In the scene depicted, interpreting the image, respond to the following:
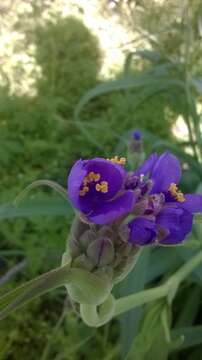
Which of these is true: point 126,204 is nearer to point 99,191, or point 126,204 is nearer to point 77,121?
point 99,191

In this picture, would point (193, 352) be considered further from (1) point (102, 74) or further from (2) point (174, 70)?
(1) point (102, 74)

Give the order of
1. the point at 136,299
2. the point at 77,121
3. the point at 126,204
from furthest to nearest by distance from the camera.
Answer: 1. the point at 77,121
2. the point at 136,299
3. the point at 126,204

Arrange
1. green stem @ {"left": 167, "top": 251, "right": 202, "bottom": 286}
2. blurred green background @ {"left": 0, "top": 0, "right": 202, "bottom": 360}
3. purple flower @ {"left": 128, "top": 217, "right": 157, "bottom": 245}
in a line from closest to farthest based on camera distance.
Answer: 1. purple flower @ {"left": 128, "top": 217, "right": 157, "bottom": 245}
2. green stem @ {"left": 167, "top": 251, "right": 202, "bottom": 286}
3. blurred green background @ {"left": 0, "top": 0, "right": 202, "bottom": 360}

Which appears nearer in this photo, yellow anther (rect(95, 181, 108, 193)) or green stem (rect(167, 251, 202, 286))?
yellow anther (rect(95, 181, 108, 193))

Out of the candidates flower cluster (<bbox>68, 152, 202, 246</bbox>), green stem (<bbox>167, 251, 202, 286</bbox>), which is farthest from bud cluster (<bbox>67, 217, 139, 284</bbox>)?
green stem (<bbox>167, 251, 202, 286</bbox>)

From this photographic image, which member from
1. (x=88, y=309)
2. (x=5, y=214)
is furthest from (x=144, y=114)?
(x=88, y=309)

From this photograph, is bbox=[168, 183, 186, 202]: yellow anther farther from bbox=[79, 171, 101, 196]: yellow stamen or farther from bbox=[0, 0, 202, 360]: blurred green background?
bbox=[0, 0, 202, 360]: blurred green background

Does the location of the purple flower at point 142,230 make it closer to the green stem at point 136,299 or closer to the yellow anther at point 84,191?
the yellow anther at point 84,191

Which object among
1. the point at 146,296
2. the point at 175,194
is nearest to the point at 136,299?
the point at 146,296
